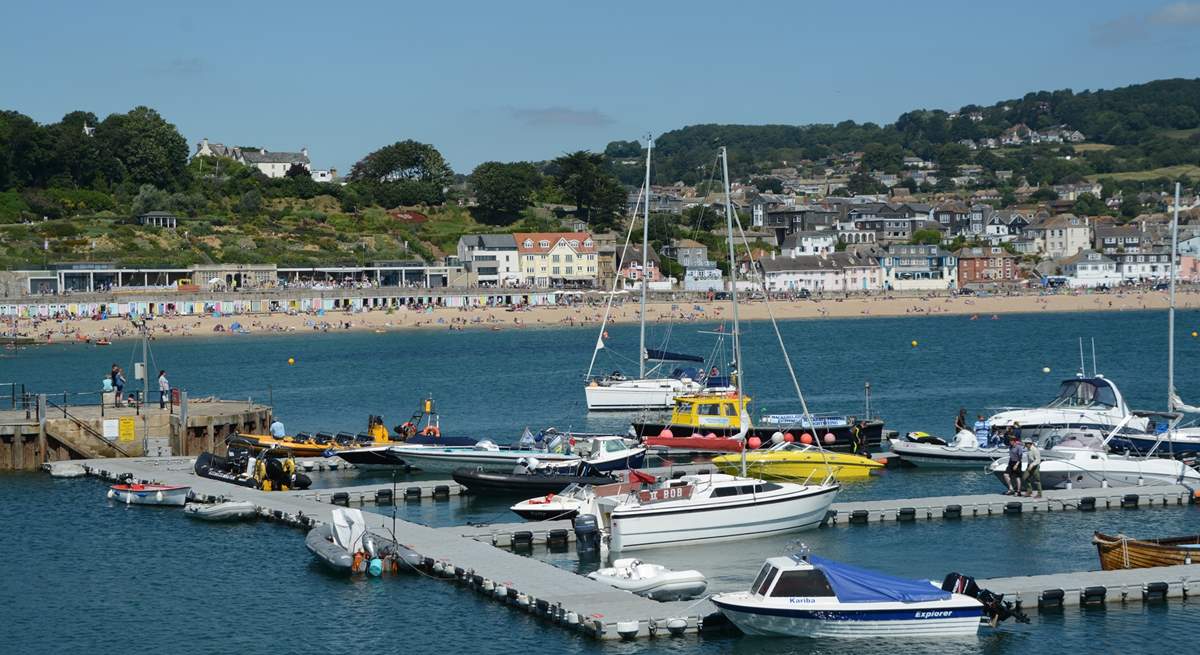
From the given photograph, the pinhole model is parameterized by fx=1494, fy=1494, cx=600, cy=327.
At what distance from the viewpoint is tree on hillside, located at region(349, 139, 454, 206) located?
561ft

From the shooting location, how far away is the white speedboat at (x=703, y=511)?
29.0m

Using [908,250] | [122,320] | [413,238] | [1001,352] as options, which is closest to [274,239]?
[413,238]

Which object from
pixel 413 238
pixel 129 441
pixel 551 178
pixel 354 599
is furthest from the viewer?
pixel 551 178

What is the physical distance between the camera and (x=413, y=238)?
15875 cm

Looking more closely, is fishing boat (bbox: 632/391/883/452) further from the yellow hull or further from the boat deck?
the boat deck

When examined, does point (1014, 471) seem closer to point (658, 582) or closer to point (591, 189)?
point (658, 582)

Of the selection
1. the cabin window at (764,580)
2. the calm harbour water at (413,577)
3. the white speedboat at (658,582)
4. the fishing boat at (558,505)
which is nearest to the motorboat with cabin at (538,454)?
the calm harbour water at (413,577)

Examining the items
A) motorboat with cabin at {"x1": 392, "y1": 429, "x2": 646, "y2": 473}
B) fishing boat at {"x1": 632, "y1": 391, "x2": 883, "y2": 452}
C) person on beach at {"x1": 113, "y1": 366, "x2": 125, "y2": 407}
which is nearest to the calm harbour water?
motorboat with cabin at {"x1": 392, "y1": 429, "x2": 646, "y2": 473}

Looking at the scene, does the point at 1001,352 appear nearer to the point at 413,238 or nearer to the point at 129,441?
the point at 129,441

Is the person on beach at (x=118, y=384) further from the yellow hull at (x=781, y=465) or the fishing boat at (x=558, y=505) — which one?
the yellow hull at (x=781, y=465)

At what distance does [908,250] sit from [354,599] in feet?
487

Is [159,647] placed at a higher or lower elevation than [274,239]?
lower

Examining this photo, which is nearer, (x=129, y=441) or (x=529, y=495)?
(x=529, y=495)

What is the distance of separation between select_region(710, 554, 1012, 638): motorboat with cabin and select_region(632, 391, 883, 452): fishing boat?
57.7 feet
